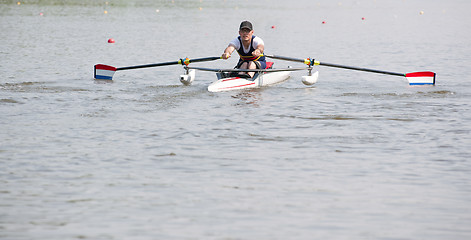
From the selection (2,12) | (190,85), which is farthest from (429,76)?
(2,12)

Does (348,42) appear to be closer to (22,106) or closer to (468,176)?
(22,106)

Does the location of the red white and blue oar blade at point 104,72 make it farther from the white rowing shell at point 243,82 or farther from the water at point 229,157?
the white rowing shell at point 243,82

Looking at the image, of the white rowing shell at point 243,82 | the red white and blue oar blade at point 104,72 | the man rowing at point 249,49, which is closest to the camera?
the white rowing shell at point 243,82

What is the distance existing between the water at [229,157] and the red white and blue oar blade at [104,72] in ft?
1.43

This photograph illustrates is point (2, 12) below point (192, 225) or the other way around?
the other way around

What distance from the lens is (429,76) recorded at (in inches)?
677

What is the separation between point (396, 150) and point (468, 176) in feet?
4.89

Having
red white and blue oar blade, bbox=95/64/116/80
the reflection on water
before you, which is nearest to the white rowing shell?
the reflection on water

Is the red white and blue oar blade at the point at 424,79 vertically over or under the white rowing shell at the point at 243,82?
over

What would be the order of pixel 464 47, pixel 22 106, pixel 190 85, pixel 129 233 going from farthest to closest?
pixel 464 47 → pixel 190 85 → pixel 22 106 → pixel 129 233

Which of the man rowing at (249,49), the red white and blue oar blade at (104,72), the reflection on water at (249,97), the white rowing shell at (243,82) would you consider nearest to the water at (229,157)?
the reflection on water at (249,97)

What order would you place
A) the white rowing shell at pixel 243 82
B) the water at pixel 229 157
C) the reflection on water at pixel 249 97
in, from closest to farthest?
1. the water at pixel 229 157
2. the reflection on water at pixel 249 97
3. the white rowing shell at pixel 243 82

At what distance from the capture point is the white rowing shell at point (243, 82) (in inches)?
598

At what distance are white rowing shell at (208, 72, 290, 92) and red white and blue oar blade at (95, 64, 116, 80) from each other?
3407 mm
